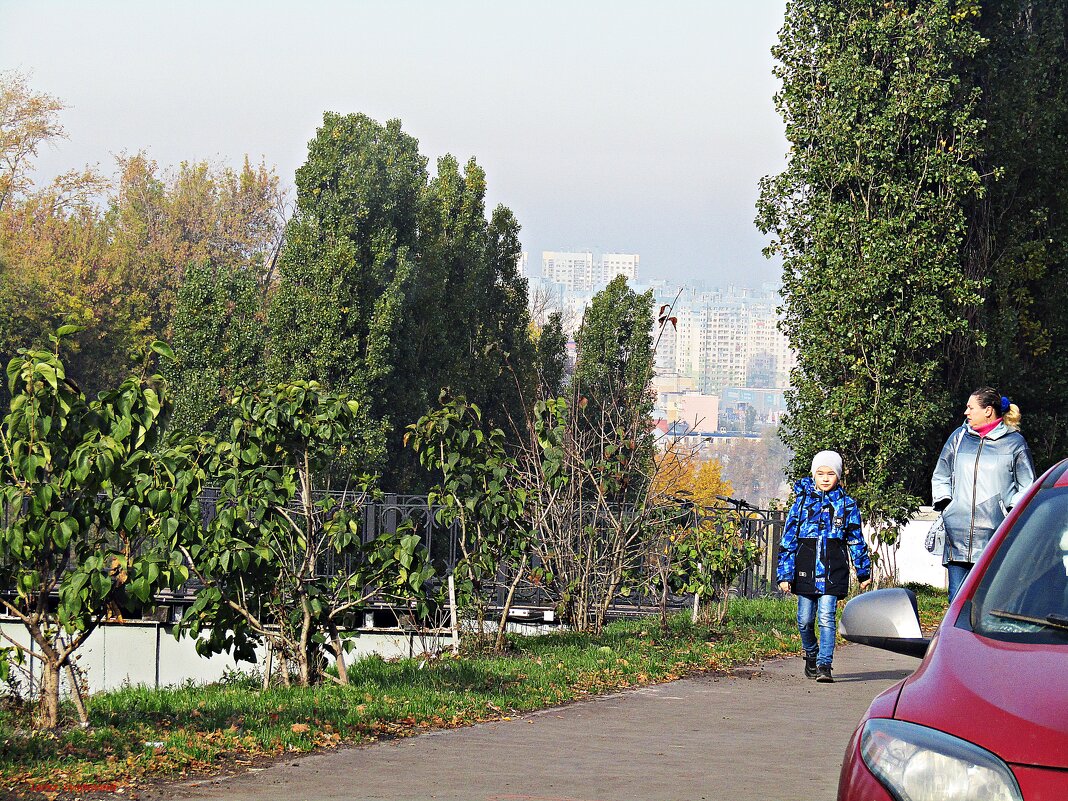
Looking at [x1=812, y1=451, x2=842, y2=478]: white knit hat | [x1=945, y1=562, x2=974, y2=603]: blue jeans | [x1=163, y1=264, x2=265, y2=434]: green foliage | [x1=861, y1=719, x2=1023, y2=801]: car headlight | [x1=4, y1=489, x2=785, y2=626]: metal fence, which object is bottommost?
[x1=4, y1=489, x2=785, y2=626]: metal fence

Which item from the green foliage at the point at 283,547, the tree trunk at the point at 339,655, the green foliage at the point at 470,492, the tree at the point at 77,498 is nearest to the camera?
the tree at the point at 77,498

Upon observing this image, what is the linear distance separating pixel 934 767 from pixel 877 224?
731 inches

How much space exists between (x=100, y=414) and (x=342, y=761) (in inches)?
81.1

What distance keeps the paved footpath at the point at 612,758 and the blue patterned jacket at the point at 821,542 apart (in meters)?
0.81

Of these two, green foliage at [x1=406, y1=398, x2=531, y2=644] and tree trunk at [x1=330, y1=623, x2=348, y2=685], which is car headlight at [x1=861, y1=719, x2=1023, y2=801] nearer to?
tree trunk at [x1=330, y1=623, x2=348, y2=685]

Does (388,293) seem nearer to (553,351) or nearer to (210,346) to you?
(210,346)

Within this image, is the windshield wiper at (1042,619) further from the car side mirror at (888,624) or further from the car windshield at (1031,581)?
the car side mirror at (888,624)

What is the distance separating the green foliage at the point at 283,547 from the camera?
8195mm

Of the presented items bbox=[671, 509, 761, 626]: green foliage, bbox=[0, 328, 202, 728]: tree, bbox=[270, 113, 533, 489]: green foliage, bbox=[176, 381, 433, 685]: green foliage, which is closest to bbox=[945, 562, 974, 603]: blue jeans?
bbox=[176, 381, 433, 685]: green foliage

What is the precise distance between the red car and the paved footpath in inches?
105

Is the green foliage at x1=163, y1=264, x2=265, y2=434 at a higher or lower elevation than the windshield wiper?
higher

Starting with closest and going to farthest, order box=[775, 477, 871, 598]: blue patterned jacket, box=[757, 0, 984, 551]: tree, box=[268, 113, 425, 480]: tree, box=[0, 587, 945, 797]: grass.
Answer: box=[0, 587, 945, 797]: grass < box=[775, 477, 871, 598]: blue patterned jacket < box=[757, 0, 984, 551]: tree < box=[268, 113, 425, 480]: tree

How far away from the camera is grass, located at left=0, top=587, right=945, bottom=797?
636 cm

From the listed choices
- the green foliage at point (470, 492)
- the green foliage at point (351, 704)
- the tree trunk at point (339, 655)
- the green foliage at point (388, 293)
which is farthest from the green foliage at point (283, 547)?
the green foliage at point (388, 293)
